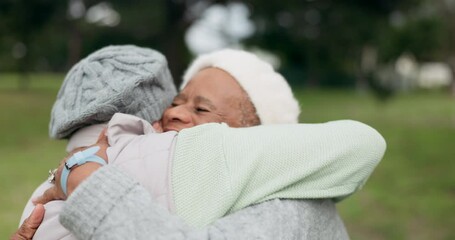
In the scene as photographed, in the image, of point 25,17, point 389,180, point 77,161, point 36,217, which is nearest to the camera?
point 77,161

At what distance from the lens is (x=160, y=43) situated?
1411 centimetres

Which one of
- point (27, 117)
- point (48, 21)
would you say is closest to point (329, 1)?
point (48, 21)

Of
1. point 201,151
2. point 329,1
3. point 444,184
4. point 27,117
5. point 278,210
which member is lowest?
point 27,117

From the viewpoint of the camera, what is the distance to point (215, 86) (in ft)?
5.84

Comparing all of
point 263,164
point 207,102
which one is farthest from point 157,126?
point 263,164

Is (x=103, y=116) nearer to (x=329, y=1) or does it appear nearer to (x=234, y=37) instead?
(x=329, y=1)

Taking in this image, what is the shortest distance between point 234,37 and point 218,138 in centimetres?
1533

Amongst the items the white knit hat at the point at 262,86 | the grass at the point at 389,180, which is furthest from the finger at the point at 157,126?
the grass at the point at 389,180

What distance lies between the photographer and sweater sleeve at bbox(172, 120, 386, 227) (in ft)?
4.07

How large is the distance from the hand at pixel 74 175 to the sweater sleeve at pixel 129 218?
50 mm

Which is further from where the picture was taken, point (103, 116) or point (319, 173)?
point (103, 116)

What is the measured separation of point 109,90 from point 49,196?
260mm

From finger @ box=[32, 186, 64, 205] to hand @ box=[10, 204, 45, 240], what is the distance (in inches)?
1.1

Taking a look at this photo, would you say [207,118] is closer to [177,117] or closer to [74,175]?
[177,117]
